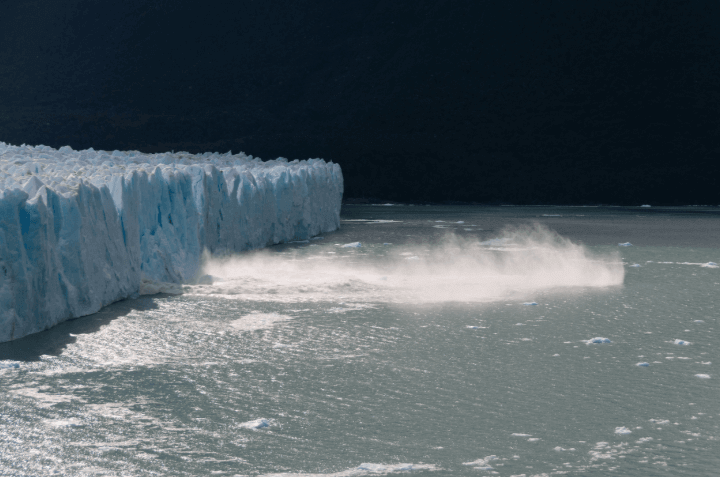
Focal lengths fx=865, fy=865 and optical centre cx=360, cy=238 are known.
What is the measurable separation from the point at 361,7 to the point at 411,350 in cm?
4044

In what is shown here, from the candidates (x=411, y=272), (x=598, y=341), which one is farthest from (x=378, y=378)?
(x=411, y=272)

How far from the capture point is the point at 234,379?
6.38m

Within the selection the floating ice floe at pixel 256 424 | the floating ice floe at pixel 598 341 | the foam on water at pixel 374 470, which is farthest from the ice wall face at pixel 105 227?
the floating ice floe at pixel 598 341

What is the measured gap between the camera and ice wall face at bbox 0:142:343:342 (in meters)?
7.43

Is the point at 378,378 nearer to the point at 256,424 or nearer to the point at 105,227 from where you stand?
the point at 256,424

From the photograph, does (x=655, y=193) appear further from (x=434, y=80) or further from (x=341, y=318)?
(x=341, y=318)

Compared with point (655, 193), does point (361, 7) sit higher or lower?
higher

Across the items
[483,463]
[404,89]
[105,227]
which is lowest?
[483,463]

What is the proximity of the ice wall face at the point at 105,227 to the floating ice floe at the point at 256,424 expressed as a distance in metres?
2.91

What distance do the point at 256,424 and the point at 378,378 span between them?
134 cm

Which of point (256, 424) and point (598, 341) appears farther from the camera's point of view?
point (598, 341)

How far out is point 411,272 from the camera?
11961 millimetres

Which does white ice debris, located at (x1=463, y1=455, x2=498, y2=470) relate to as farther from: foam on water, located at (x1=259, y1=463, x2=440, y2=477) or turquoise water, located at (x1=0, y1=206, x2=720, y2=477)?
foam on water, located at (x1=259, y1=463, x2=440, y2=477)

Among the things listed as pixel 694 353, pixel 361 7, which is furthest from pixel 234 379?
pixel 361 7
